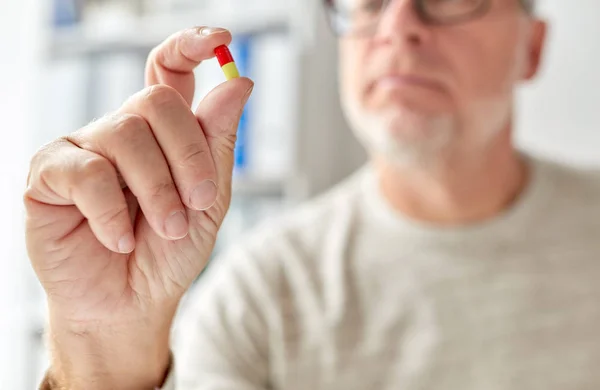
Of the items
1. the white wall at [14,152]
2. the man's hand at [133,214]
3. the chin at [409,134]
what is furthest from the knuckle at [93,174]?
the white wall at [14,152]

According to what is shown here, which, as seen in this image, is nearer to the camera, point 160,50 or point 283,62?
point 160,50

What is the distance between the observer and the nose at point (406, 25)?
1.14 metres

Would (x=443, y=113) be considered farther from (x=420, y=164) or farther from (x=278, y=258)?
(x=278, y=258)

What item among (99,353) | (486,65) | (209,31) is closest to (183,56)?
(209,31)

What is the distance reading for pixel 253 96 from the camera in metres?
1.65

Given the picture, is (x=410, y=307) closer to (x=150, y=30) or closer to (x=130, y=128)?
(x=130, y=128)

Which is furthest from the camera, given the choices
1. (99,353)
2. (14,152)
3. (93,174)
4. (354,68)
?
Answer: (14,152)

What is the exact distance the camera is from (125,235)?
54 cm

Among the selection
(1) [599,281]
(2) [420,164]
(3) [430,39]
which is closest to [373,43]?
(3) [430,39]

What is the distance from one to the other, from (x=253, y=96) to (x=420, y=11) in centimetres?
62

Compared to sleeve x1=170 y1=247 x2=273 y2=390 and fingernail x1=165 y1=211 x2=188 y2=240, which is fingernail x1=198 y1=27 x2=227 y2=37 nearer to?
fingernail x1=165 y1=211 x2=188 y2=240

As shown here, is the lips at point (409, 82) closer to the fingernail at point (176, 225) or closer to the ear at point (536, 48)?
the ear at point (536, 48)

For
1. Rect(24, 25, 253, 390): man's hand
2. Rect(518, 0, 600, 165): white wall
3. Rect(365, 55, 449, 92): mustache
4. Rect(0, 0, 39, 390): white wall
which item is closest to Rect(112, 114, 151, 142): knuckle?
Rect(24, 25, 253, 390): man's hand

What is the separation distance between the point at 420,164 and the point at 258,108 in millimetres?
615
